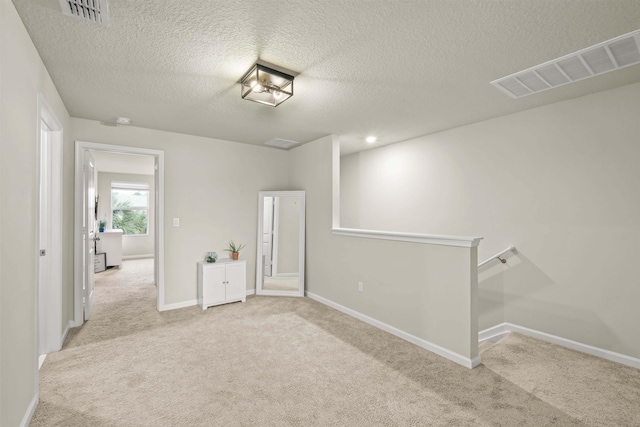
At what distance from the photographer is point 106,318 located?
3703 mm

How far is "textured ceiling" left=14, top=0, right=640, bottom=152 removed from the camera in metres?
1.68

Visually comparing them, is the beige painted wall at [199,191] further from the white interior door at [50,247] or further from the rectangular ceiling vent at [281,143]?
the white interior door at [50,247]

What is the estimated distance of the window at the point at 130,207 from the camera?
8.51 metres

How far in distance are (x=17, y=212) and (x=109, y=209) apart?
7741 millimetres

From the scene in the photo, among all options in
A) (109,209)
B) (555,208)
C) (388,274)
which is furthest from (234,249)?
(109,209)

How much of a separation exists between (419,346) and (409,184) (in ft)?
7.76

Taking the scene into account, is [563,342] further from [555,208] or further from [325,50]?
[325,50]

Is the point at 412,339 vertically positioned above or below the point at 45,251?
below

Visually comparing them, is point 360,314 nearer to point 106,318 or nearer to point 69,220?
point 106,318

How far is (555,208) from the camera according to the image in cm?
305

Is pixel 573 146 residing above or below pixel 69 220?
above

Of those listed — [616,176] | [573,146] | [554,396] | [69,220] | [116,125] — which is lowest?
[554,396]

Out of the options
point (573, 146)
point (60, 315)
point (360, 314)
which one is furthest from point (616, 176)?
point (60, 315)

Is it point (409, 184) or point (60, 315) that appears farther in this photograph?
point (409, 184)
